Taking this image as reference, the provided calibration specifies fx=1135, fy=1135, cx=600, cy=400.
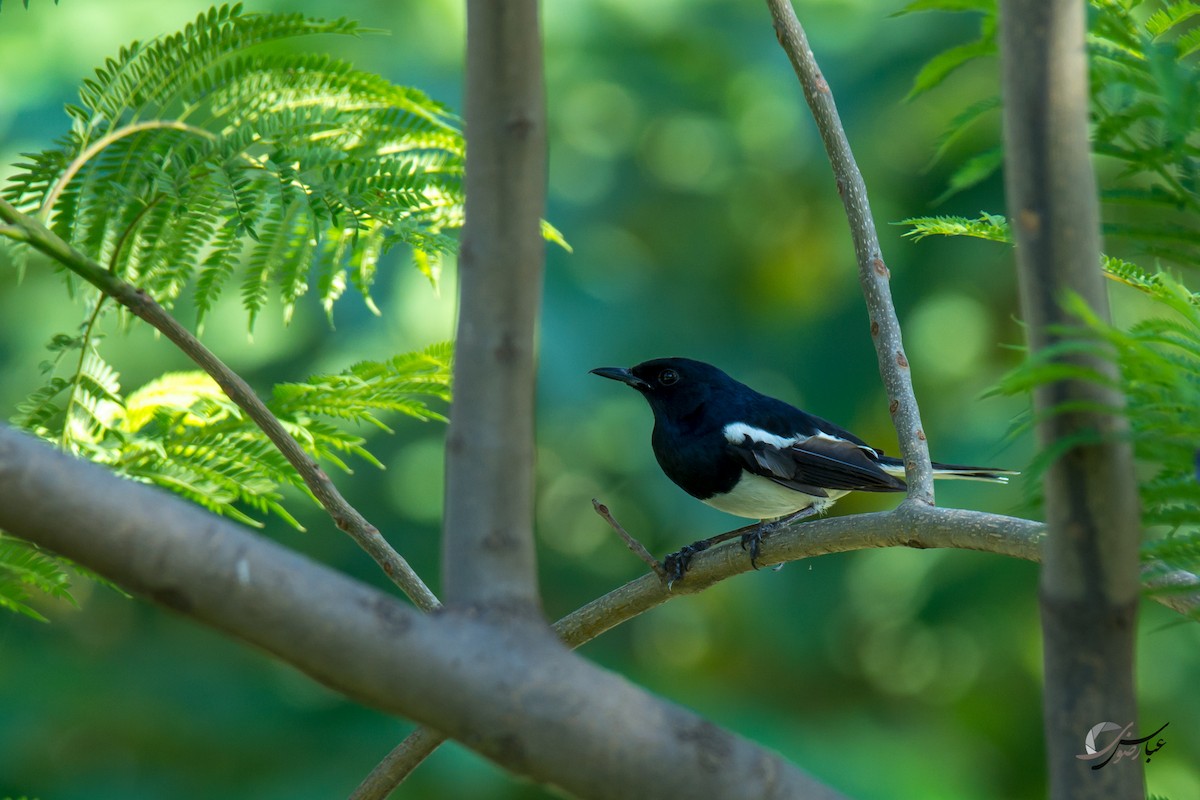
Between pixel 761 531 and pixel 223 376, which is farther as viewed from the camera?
pixel 761 531

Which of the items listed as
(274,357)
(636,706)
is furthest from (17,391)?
(636,706)

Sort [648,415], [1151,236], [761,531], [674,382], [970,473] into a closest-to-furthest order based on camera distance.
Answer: [1151,236] → [761,531] → [970,473] → [674,382] → [648,415]

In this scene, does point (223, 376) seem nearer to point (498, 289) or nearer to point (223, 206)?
point (223, 206)

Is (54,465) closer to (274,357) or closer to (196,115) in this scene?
(196,115)

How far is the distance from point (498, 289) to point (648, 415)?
4926mm

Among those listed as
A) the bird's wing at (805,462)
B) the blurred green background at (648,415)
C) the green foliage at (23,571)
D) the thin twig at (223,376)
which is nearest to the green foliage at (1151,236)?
the thin twig at (223,376)

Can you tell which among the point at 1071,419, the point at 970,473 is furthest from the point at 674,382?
the point at 1071,419

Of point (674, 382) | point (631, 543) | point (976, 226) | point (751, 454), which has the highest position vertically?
point (976, 226)

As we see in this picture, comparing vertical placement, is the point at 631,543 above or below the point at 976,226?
below

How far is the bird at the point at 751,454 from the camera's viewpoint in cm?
299

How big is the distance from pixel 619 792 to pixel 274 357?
5.06m

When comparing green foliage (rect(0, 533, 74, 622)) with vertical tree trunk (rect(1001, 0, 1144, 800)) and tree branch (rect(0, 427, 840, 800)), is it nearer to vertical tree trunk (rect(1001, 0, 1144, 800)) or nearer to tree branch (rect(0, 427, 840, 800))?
tree branch (rect(0, 427, 840, 800))

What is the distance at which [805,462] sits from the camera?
3029 mm

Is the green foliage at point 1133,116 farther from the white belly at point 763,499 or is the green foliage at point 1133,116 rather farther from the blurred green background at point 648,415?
the blurred green background at point 648,415
